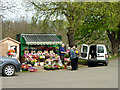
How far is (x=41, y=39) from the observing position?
887 inches

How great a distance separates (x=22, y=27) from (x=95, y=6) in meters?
15.7

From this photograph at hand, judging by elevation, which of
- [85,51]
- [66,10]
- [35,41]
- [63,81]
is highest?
[66,10]

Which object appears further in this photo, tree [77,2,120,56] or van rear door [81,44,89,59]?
tree [77,2,120,56]

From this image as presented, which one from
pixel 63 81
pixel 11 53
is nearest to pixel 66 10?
pixel 11 53

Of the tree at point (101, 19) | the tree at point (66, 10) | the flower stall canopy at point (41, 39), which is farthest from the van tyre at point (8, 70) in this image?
the tree at point (101, 19)

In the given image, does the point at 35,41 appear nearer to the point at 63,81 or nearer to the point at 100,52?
the point at 100,52

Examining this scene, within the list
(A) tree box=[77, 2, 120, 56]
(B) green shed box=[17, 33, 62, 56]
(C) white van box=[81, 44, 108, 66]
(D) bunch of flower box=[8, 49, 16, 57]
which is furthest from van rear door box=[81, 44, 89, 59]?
(D) bunch of flower box=[8, 49, 16, 57]

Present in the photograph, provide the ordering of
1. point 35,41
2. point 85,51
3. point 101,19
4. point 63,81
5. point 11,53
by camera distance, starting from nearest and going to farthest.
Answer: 1. point 63,81
2. point 11,53
3. point 35,41
4. point 85,51
5. point 101,19

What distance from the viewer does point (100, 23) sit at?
103 feet

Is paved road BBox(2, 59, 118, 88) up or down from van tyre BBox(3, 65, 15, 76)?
down

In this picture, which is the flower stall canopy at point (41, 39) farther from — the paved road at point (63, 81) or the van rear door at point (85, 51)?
the paved road at point (63, 81)

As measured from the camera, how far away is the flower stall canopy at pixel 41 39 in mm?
21817

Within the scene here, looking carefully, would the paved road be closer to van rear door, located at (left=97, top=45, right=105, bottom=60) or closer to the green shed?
van rear door, located at (left=97, top=45, right=105, bottom=60)

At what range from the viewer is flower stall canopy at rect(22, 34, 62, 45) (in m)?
21.8
